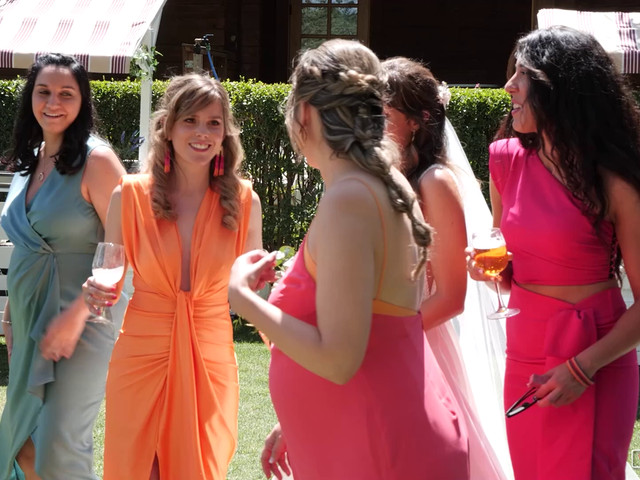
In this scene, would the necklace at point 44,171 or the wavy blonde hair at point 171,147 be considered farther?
the necklace at point 44,171

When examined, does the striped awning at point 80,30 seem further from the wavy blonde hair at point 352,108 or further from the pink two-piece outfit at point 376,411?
the pink two-piece outfit at point 376,411

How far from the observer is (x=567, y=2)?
47.6ft

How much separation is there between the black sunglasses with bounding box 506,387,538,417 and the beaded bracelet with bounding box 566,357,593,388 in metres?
0.14

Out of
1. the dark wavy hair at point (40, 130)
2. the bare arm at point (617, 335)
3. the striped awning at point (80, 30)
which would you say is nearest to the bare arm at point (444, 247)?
the bare arm at point (617, 335)

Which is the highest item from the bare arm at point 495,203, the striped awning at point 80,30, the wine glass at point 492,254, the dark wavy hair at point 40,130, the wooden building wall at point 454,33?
the wooden building wall at point 454,33

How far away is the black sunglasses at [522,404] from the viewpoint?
9.92 ft

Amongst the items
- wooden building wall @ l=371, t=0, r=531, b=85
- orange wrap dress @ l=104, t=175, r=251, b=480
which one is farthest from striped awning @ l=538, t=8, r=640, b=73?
orange wrap dress @ l=104, t=175, r=251, b=480

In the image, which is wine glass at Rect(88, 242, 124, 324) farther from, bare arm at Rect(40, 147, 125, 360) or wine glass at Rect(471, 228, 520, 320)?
wine glass at Rect(471, 228, 520, 320)

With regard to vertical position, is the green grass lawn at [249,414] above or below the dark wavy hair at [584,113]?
below

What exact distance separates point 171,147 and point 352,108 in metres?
2.01

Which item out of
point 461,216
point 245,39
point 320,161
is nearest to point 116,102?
point 245,39

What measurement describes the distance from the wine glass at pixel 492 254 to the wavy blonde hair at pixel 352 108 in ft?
2.54

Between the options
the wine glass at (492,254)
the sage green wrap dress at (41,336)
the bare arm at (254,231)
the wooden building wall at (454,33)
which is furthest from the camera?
the wooden building wall at (454,33)

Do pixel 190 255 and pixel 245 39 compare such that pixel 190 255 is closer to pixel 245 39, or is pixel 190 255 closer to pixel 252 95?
pixel 252 95
